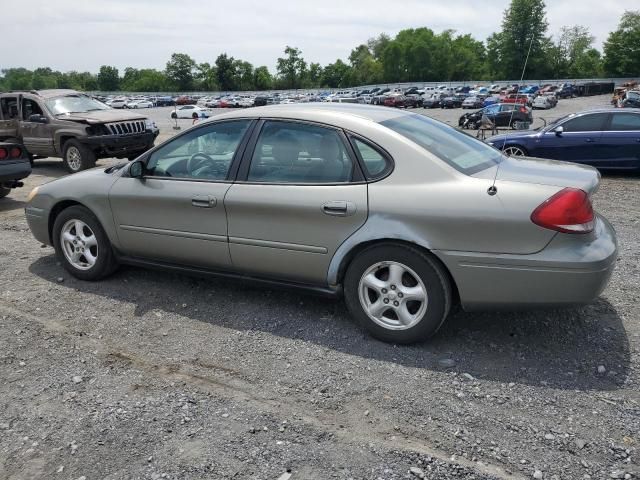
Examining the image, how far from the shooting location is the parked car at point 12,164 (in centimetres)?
828

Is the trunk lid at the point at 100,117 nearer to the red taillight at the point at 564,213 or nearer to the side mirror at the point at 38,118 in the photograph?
the side mirror at the point at 38,118

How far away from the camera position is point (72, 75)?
16188 cm

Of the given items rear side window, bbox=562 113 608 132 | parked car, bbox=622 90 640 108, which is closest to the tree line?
parked car, bbox=622 90 640 108

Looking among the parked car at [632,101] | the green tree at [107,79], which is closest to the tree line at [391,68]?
the green tree at [107,79]

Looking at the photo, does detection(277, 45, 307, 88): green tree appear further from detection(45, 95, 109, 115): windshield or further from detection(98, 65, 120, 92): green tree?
detection(45, 95, 109, 115): windshield

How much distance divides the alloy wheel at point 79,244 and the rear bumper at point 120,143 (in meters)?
7.18

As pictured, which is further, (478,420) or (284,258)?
(284,258)

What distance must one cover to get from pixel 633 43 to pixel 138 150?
4362 inches

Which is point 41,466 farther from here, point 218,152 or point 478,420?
point 218,152

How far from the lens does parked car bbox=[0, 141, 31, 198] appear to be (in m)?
8.28

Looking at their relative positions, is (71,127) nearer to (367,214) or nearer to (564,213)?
(367,214)

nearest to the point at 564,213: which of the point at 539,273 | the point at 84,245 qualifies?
the point at 539,273

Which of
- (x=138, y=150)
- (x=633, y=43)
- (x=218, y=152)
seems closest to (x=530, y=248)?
(x=218, y=152)

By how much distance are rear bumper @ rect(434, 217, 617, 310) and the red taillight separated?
59 mm
